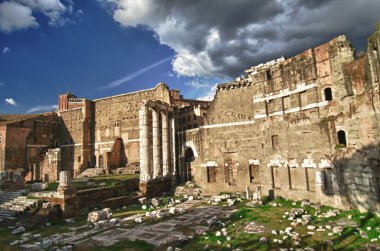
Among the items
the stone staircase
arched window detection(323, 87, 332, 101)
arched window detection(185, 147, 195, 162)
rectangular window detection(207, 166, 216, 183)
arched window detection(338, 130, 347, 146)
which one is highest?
arched window detection(323, 87, 332, 101)

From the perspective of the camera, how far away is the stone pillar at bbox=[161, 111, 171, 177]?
25797 millimetres

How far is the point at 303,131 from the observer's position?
17.2m

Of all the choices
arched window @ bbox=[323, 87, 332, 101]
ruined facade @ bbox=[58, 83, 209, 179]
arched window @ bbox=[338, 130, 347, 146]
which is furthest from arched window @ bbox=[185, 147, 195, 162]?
arched window @ bbox=[338, 130, 347, 146]

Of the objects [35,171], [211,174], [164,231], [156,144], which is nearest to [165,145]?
[156,144]

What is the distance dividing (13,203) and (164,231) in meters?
11.8

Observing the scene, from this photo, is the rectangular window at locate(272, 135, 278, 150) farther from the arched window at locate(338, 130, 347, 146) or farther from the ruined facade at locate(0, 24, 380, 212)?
the arched window at locate(338, 130, 347, 146)

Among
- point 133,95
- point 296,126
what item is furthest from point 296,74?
point 133,95

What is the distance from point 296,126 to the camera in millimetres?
17609

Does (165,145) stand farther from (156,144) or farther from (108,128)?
(108,128)

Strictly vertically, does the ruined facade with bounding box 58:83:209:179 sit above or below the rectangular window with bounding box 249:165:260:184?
above

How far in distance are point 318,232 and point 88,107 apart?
38.7 m

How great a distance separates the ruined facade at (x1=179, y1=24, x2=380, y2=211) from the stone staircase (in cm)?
1307

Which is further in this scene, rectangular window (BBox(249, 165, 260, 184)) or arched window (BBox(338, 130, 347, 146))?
rectangular window (BBox(249, 165, 260, 184))

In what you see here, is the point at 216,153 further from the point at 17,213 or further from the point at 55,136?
the point at 55,136
